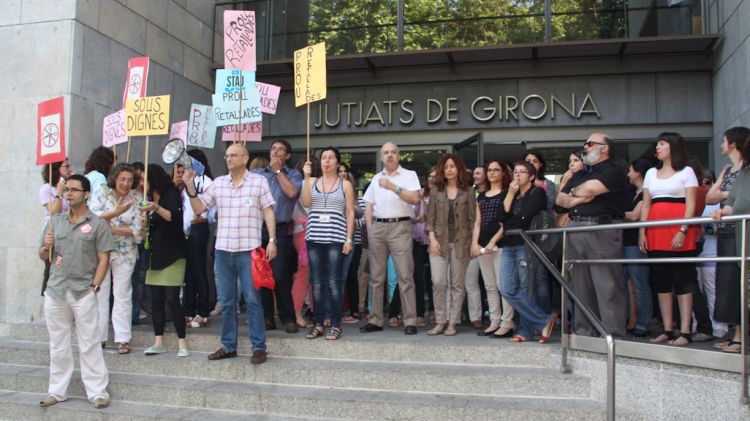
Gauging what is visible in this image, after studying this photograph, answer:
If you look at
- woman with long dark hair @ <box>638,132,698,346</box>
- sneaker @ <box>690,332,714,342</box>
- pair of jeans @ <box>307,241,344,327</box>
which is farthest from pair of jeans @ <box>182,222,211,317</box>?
sneaker @ <box>690,332,714,342</box>

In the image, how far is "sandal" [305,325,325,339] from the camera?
635cm

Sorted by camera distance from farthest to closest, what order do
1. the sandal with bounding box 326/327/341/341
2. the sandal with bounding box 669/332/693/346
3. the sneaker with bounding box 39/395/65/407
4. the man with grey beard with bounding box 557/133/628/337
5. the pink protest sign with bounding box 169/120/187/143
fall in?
the pink protest sign with bounding box 169/120/187/143
the sandal with bounding box 326/327/341/341
the sneaker with bounding box 39/395/65/407
the man with grey beard with bounding box 557/133/628/337
the sandal with bounding box 669/332/693/346

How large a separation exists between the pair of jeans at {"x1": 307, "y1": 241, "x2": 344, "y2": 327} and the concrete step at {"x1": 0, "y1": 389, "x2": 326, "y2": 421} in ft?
4.85

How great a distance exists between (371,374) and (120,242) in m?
3.00

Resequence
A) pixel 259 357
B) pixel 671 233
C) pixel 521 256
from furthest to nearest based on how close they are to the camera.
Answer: pixel 521 256 < pixel 259 357 < pixel 671 233

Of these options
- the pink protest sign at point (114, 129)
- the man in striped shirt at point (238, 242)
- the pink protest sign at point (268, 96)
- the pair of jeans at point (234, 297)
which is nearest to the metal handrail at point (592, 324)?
the man in striped shirt at point (238, 242)

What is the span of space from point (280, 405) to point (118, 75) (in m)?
6.41

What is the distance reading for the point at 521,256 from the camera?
6.29 m

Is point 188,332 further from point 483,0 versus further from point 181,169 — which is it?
point 483,0

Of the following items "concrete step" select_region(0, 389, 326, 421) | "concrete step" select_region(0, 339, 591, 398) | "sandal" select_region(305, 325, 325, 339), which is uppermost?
"sandal" select_region(305, 325, 325, 339)

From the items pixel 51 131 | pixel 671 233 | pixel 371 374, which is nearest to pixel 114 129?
pixel 51 131

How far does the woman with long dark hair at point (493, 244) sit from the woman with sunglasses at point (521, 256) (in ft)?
0.44

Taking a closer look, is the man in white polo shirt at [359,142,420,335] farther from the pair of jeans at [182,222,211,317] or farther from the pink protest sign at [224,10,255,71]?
the pink protest sign at [224,10,255,71]

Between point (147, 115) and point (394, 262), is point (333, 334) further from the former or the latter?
point (147, 115)
